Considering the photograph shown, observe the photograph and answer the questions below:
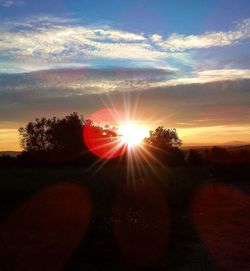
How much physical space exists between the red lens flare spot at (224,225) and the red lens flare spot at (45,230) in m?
4.60

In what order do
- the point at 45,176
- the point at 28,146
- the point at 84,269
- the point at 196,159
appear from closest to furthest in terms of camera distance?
the point at 84,269
the point at 45,176
the point at 196,159
the point at 28,146

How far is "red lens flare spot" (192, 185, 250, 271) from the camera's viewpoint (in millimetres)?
17236

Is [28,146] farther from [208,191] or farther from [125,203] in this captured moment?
[125,203]

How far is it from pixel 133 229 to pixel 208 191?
2540 centimetres

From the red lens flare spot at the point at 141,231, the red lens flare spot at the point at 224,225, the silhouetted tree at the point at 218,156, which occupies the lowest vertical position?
the red lens flare spot at the point at 224,225

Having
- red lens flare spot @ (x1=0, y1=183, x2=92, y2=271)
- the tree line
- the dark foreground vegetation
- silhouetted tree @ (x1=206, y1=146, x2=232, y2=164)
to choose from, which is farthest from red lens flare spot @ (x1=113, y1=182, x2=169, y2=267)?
silhouetted tree @ (x1=206, y1=146, x2=232, y2=164)

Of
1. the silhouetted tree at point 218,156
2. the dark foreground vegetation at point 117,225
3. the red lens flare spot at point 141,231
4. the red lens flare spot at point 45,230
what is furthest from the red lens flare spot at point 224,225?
the silhouetted tree at point 218,156

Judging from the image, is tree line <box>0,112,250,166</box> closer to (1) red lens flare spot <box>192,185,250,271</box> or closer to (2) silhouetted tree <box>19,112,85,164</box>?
(2) silhouetted tree <box>19,112,85,164</box>

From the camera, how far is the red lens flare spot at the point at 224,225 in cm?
1724

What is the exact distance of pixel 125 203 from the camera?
2828cm

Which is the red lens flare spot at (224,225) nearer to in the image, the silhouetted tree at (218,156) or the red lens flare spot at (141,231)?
the red lens flare spot at (141,231)

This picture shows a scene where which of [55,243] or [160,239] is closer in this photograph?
[55,243]

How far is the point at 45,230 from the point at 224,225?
985cm

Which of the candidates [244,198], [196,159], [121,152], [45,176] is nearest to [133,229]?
[45,176]
